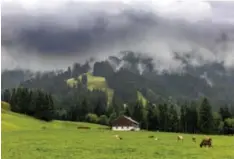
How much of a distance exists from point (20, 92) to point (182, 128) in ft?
175

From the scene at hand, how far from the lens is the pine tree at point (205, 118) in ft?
359

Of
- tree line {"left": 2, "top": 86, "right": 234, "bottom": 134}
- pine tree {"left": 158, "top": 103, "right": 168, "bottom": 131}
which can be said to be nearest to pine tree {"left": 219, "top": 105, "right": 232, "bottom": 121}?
tree line {"left": 2, "top": 86, "right": 234, "bottom": 134}

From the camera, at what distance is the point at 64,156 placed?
1038 inches

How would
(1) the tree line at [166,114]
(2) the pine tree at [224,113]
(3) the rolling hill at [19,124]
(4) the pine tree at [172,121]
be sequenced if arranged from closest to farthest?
(3) the rolling hill at [19,124], (1) the tree line at [166,114], (4) the pine tree at [172,121], (2) the pine tree at [224,113]

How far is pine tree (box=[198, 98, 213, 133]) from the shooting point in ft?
359

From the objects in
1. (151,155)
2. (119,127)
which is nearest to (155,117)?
(119,127)

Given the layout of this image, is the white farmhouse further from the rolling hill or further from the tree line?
the rolling hill

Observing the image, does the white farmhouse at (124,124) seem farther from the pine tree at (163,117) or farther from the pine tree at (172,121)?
the pine tree at (172,121)

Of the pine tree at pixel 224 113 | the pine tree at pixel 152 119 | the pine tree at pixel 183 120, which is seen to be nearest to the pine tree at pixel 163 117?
the pine tree at pixel 152 119

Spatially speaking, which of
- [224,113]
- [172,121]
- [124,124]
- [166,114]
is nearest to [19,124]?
[124,124]

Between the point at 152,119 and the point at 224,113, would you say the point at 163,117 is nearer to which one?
the point at 152,119

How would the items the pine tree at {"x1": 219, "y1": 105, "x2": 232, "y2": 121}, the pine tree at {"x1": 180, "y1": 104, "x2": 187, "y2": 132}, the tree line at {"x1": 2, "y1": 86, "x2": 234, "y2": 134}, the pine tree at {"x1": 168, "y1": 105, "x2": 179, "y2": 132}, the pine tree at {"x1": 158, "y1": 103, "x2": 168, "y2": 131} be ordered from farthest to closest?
the pine tree at {"x1": 219, "y1": 105, "x2": 232, "y2": 121} < the pine tree at {"x1": 158, "y1": 103, "x2": 168, "y2": 131} < the pine tree at {"x1": 168, "y1": 105, "x2": 179, "y2": 132} < the pine tree at {"x1": 180, "y1": 104, "x2": 187, "y2": 132} < the tree line at {"x1": 2, "y1": 86, "x2": 234, "y2": 134}

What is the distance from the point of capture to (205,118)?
362ft

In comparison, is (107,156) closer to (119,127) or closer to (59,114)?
(119,127)
